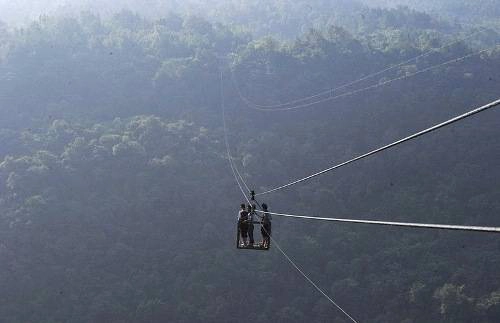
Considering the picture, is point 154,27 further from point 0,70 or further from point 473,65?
point 473,65

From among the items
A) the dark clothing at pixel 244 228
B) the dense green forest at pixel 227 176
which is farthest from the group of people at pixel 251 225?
the dense green forest at pixel 227 176

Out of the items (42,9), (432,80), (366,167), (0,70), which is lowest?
(366,167)

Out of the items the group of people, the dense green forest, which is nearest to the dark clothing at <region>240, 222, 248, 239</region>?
the group of people

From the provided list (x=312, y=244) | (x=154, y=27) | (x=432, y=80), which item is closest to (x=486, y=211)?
(x=312, y=244)

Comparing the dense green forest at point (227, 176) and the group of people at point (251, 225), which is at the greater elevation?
the dense green forest at point (227, 176)

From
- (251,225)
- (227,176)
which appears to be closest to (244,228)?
(251,225)

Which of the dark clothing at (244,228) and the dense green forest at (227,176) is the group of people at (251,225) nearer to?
the dark clothing at (244,228)

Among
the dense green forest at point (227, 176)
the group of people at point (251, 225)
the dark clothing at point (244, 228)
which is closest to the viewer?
the group of people at point (251, 225)

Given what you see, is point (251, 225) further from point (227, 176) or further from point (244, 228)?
point (227, 176)
